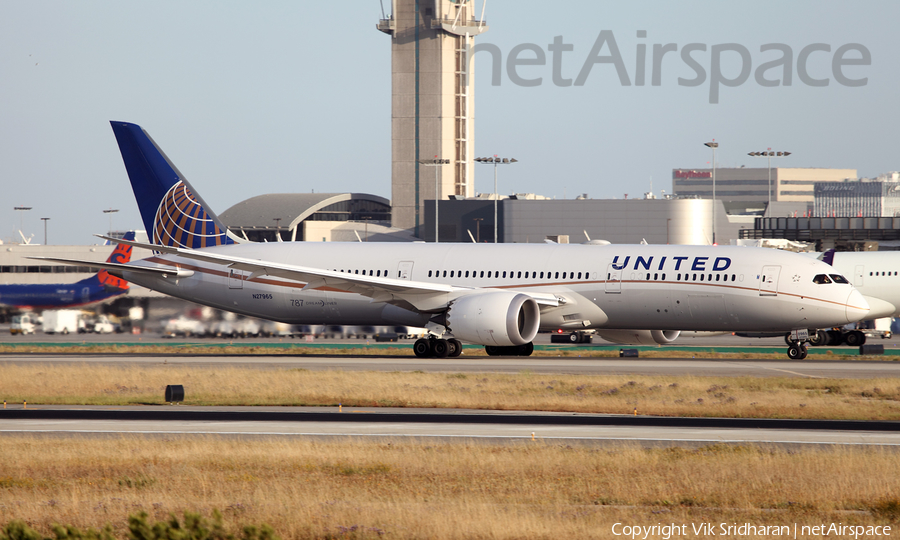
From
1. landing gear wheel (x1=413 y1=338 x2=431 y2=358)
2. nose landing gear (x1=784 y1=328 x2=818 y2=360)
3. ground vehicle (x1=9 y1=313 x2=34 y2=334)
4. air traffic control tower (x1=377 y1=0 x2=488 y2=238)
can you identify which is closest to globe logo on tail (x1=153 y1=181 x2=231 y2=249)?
landing gear wheel (x1=413 y1=338 x2=431 y2=358)

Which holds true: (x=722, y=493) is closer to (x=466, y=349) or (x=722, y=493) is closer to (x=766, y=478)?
(x=766, y=478)

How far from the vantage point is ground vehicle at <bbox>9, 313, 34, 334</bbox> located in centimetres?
6330

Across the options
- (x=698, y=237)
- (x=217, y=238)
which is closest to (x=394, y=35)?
(x=698, y=237)

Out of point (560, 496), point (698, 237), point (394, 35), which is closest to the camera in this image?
point (560, 496)

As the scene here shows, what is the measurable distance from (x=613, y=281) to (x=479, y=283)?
219 inches

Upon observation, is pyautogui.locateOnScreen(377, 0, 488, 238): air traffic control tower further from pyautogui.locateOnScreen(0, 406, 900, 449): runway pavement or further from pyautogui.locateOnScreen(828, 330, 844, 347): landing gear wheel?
pyautogui.locateOnScreen(0, 406, 900, 449): runway pavement

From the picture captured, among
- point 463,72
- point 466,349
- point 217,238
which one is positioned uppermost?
point 463,72

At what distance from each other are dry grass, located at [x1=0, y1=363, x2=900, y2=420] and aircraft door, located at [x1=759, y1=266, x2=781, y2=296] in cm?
744

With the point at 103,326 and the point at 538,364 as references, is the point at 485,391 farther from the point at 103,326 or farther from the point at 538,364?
the point at 103,326

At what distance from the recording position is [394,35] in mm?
145875

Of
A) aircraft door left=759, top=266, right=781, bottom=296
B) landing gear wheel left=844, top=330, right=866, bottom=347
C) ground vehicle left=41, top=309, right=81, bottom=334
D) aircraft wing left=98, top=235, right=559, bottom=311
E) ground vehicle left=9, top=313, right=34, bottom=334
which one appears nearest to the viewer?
aircraft door left=759, top=266, right=781, bottom=296

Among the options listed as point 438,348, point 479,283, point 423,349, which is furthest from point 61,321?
point 479,283

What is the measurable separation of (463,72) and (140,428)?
131 metres

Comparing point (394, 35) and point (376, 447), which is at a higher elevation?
point (394, 35)
